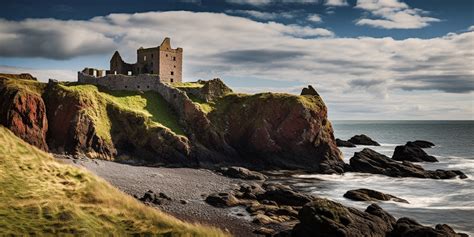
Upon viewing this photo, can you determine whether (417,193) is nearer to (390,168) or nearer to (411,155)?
(390,168)

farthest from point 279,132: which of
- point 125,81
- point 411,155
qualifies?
point 125,81

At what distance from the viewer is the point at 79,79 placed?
82.0 metres

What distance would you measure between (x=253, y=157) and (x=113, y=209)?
180 feet

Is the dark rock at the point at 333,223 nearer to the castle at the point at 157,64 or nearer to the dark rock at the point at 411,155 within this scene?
Answer: the dark rock at the point at 411,155

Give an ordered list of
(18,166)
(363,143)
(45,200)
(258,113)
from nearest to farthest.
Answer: (45,200), (18,166), (258,113), (363,143)

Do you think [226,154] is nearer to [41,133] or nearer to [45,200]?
[41,133]

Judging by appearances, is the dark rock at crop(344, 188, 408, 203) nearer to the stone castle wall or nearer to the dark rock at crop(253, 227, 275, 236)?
the dark rock at crop(253, 227, 275, 236)

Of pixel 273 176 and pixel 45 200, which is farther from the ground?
pixel 45 200

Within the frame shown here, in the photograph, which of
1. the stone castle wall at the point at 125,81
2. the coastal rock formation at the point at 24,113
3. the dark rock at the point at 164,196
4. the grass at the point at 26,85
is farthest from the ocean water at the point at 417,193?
the grass at the point at 26,85

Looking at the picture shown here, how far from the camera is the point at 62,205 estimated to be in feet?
63.5

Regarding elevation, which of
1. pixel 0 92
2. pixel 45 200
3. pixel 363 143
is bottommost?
pixel 363 143

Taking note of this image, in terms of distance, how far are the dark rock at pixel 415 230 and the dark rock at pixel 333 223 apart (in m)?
0.97

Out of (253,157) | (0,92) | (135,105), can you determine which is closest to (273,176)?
(253,157)

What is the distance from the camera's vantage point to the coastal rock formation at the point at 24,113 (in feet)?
200
